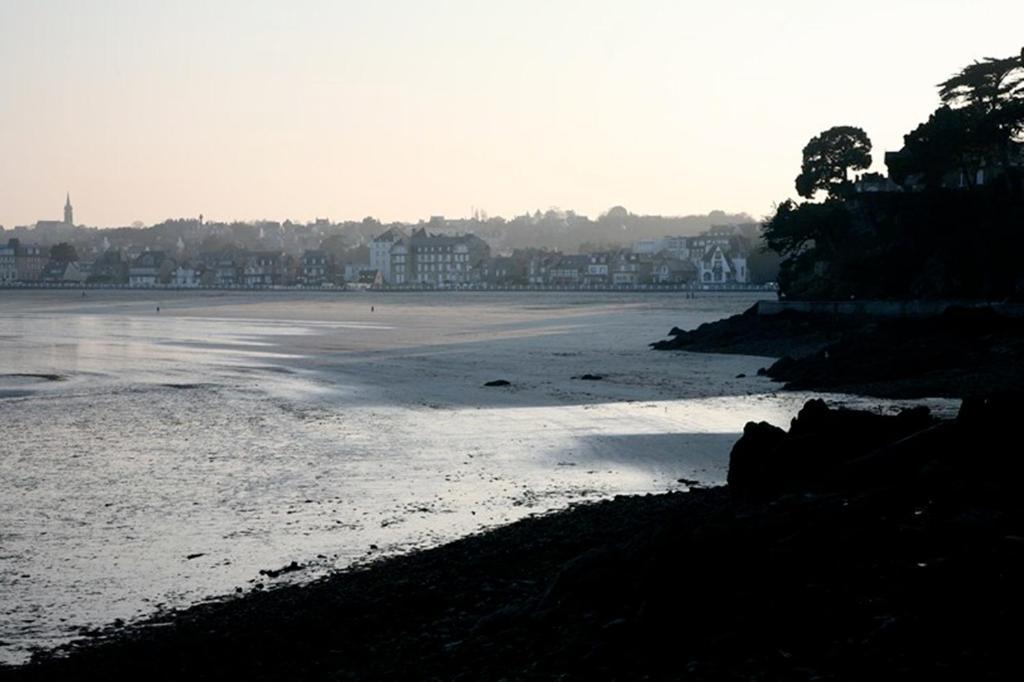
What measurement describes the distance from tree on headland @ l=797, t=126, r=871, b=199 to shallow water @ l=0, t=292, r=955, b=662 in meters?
27.7

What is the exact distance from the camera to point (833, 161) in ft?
259

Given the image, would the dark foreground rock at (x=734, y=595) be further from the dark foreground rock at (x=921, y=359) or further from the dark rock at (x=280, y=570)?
the dark foreground rock at (x=921, y=359)

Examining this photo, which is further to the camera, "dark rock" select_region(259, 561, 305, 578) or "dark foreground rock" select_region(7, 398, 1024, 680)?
"dark rock" select_region(259, 561, 305, 578)

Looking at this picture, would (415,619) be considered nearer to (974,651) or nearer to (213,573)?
(213,573)

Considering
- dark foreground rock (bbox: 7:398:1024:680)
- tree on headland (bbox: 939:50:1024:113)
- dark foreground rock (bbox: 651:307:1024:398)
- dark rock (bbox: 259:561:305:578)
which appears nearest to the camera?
dark foreground rock (bbox: 7:398:1024:680)

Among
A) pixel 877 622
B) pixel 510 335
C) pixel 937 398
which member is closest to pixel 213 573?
pixel 877 622

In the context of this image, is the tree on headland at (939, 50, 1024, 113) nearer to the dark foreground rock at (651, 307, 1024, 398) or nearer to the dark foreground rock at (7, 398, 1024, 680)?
the dark foreground rock at (651, 307, 1024, 398)

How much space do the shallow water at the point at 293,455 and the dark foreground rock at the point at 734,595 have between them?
2114mm

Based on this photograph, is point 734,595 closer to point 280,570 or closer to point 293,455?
point 280,570

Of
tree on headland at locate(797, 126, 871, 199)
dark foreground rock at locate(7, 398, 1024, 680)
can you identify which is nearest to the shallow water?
dark foreground rock at locate(7, 398, 1024, 680)

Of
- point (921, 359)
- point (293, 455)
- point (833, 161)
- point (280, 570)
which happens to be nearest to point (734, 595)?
point (280, 570)

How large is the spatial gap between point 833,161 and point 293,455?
2399 inches

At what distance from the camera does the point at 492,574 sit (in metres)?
13.2

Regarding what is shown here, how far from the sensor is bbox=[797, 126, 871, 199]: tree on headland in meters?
78.8
